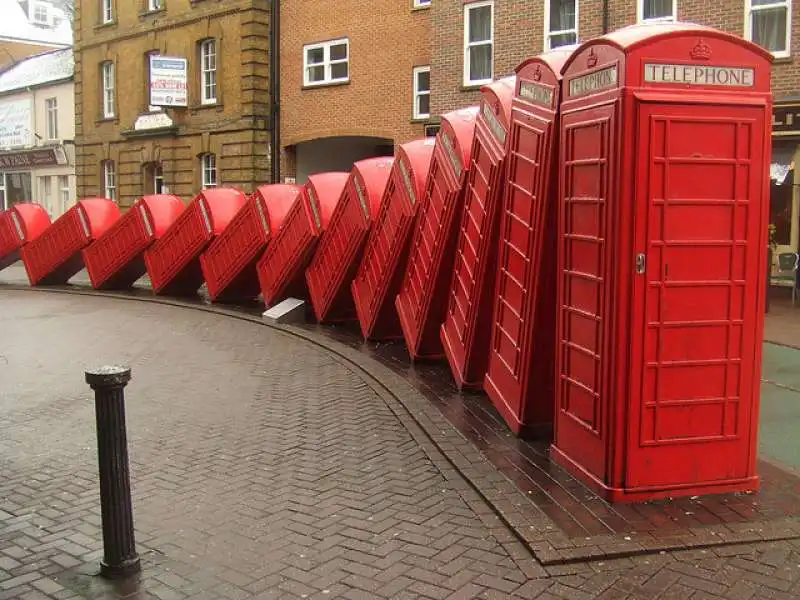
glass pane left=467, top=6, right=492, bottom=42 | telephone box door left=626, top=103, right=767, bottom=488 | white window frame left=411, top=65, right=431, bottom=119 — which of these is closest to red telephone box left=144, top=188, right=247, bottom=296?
white window frame left=411, top=65, right=431, bottom=119

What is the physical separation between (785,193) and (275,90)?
14.9 metres

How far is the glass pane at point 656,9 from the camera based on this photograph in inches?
669

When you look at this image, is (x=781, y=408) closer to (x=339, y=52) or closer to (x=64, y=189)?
(x=339, y=52)

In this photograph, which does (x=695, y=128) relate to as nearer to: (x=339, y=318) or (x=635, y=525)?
(x=635, y=525)

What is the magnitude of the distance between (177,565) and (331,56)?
2148cm

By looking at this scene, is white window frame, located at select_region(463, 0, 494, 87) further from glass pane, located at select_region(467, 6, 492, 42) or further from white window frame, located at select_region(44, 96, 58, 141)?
white window frame, located at select_region(44, 96, 58, 141)

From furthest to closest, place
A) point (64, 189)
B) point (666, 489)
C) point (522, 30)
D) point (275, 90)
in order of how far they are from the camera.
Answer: point (64, 189), point (275, 90), point (522, 30), point (666, 489)

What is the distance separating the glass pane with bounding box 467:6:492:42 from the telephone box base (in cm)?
1661

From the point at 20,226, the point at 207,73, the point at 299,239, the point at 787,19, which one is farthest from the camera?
the point at 207,73

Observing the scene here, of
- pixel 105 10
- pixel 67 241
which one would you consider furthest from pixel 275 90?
pixel 105 10

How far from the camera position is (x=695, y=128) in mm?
4676

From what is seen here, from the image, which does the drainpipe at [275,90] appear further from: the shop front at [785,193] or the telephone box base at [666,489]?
the telephone box base at [666,489]

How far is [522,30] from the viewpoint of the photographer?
1920 cm

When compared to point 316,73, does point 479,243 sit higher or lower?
lower
